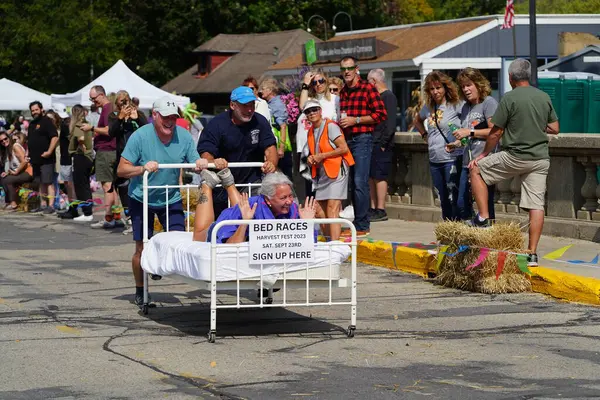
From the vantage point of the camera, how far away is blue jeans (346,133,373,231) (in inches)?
587

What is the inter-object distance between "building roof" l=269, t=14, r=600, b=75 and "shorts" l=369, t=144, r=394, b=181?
2691cm

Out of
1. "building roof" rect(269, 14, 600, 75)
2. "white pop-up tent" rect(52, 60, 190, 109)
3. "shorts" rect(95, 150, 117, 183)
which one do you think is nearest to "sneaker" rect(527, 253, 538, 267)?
"shorts" rect(95, 150, 117, 183)

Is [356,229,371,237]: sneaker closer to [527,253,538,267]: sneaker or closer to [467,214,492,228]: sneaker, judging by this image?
[467,214,492,228]: sneaker

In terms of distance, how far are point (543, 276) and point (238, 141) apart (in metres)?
3.06

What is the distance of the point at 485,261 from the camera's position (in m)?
11.0

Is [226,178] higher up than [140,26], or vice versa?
[140,26]

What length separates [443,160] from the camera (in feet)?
45.4

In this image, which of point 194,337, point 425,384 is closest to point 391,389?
point 425,384

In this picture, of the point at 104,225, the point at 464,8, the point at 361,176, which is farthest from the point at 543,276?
the point at 464,8

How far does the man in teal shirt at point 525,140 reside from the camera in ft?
37.7

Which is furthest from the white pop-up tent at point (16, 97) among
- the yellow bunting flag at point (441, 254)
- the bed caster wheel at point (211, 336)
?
the bed caster wheel at point (211, 336)

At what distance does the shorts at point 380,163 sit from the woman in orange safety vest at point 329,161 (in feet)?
7.56

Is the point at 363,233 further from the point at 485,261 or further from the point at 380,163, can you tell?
the point at 485,261

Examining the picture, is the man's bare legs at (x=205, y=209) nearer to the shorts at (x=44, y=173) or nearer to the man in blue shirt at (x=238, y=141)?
the man in blue shirt at (x=238, y=141)
